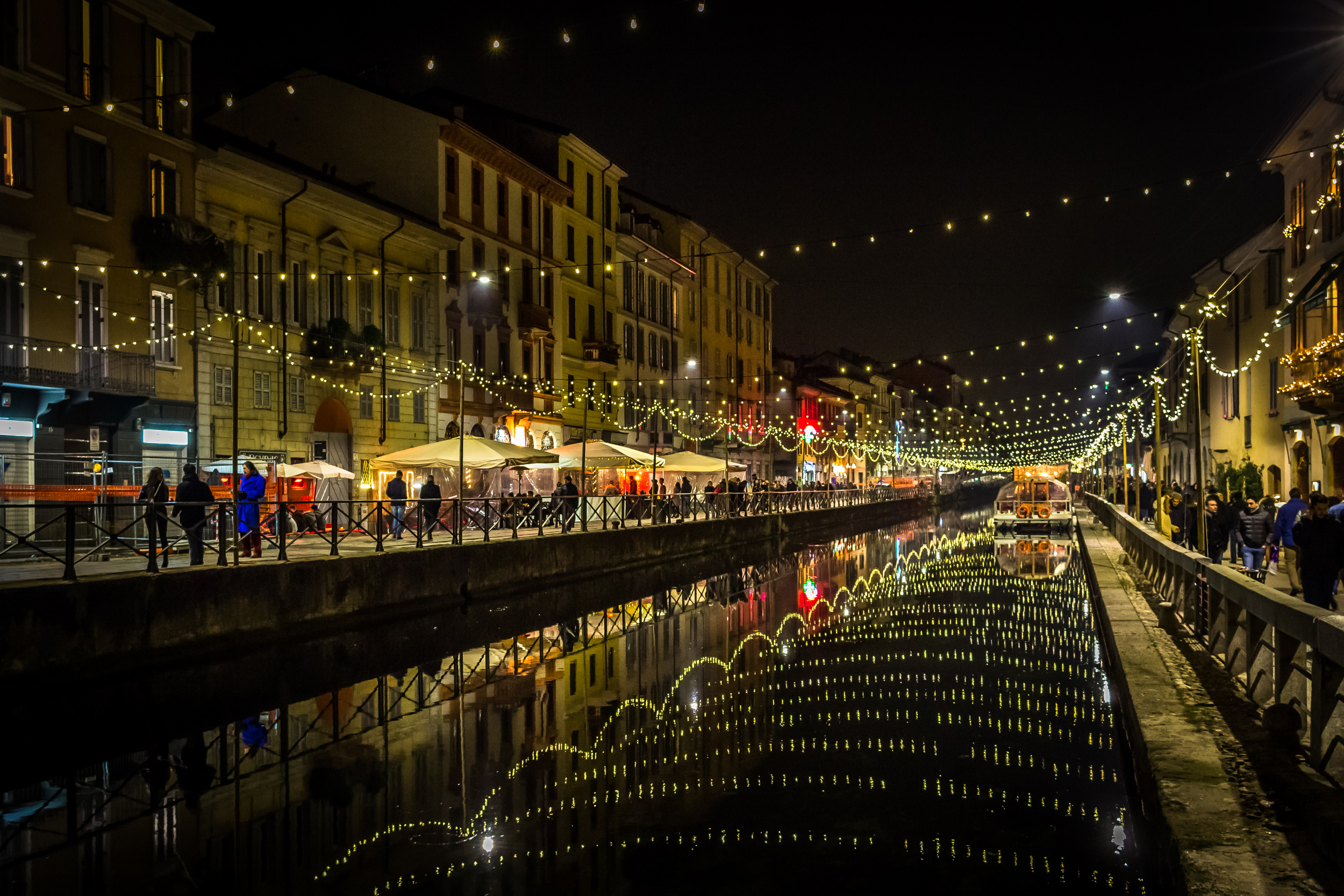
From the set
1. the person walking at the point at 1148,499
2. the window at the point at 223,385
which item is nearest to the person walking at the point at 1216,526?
the window at the point at 223,385

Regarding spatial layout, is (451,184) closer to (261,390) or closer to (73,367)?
(261,390)

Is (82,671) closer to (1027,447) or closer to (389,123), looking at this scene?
(389,123)

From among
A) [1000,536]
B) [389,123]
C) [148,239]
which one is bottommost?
[1000,536]

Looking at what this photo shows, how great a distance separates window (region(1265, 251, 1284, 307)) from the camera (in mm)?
34250

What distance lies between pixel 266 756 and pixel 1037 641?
1009cm

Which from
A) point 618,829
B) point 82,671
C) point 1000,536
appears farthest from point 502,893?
point 1000,536

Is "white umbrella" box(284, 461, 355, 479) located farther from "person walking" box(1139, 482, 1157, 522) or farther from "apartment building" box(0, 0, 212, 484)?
"person walking" box(1139, 482, 1157, 522)

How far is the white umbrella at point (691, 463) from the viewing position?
37.5 metres

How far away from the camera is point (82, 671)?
12.2m

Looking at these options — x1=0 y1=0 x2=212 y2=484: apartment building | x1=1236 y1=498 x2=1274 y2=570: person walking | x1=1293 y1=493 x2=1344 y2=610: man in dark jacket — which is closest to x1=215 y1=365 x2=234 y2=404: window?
x1=0 y1=0 x2=212 y2=484: apartment building

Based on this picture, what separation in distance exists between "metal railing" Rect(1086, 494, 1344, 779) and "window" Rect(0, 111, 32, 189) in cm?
2012

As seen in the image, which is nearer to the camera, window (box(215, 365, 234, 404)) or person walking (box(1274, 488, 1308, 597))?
person walking (box(1274, 488, 1308, 597))

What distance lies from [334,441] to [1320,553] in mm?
24394

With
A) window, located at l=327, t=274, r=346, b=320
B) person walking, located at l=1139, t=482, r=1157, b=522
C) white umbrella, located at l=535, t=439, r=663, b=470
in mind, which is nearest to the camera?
window, located at l=327, t=274, r=346, b=320
